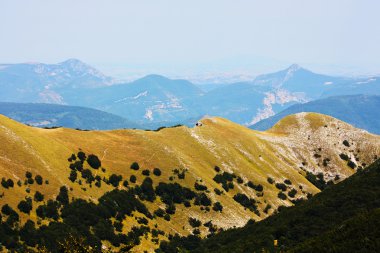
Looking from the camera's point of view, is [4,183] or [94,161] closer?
[4,183]

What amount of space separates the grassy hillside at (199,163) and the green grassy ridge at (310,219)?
63.7 ft

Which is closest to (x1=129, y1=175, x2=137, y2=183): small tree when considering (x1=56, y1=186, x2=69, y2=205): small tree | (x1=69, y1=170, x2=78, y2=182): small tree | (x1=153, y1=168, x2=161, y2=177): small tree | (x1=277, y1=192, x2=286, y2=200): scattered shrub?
(x1=153, y1=168, x2=161, y2=177): small tree

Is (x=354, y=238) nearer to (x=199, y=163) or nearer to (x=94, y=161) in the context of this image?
(x=94, y=161)

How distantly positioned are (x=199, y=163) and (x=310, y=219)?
65453 millimetres

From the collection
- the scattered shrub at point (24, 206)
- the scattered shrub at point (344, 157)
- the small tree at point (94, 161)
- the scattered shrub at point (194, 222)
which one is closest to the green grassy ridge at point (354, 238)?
the scattered shrub at point (24, 206)

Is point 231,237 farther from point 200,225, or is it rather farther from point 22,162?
point 22,162

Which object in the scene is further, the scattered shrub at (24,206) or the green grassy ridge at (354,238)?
the scattered shrub at (24,206)

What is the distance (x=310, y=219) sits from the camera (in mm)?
65438

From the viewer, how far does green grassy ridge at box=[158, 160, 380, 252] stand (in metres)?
61.0

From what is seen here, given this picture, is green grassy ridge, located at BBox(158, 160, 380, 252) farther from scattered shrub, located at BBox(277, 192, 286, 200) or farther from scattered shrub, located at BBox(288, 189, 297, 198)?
scattered shrub, located at BBox(288, 189, 297, 198)

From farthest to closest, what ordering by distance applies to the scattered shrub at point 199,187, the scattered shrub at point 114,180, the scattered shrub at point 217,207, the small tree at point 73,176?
1. the scattered shrub at point 199,187
2. the scattered shrub at point 217,207
3. the scattered shrub at point 114,180
4. the small tree at point 73,176

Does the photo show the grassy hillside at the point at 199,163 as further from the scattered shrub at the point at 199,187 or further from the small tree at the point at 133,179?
the small tree at the point at 133,179

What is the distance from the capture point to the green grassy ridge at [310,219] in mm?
61031

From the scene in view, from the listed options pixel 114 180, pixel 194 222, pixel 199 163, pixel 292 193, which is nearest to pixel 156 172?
pixel 114 180
